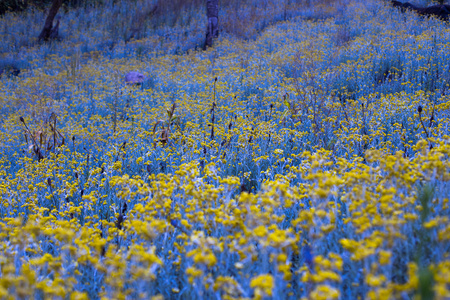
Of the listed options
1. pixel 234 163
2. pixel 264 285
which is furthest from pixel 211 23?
pixel 264 285

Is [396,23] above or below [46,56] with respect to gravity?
above

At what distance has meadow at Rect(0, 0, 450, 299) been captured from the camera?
1505 mm

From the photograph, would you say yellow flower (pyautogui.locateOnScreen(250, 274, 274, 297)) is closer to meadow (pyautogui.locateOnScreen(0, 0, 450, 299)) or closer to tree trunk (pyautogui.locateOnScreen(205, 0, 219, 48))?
meadow (pyautogui.locateOnScreen(0, 0, 450, 299))

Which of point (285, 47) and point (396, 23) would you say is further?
point (396, 23)

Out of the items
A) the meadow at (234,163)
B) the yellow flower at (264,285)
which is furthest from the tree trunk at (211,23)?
the yellow flower at (264,285)

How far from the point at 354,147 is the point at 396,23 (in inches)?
311

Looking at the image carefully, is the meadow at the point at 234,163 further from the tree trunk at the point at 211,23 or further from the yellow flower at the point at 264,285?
the tree trunk at the point at 211,23

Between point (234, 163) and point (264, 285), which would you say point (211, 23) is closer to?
point (234, 163)

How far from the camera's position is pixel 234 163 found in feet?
11.2

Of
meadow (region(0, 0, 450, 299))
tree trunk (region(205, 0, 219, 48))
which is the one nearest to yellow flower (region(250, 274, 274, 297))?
meadow (region(0, 0, 450, 299))

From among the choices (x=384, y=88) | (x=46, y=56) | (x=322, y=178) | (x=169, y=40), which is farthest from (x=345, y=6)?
(x=322, y=178)

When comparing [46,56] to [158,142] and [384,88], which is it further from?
[384,88]

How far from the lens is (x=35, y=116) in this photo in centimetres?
549

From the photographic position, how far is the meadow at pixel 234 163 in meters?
1.50
